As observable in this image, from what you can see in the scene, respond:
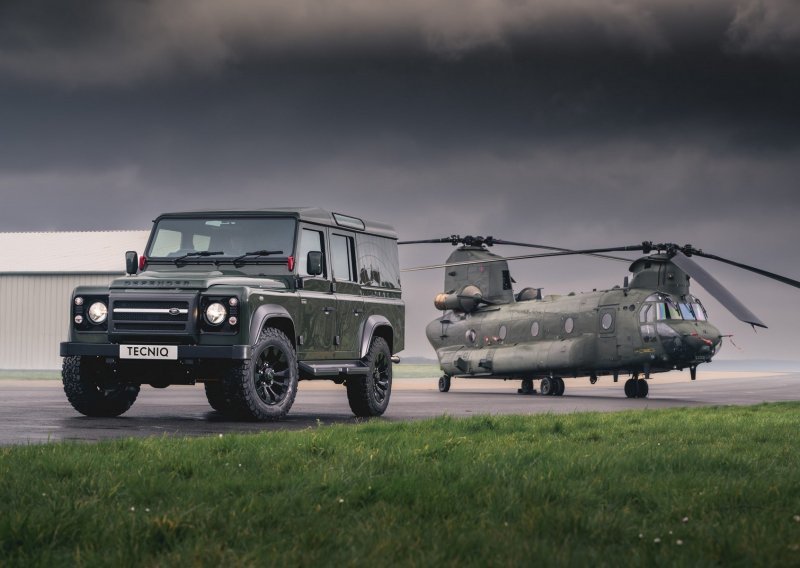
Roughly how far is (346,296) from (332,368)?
1169mm

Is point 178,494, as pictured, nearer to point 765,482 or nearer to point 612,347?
point 765,482

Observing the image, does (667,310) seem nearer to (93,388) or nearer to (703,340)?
(703,340)

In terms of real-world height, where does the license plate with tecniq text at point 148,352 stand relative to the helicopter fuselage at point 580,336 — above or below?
below

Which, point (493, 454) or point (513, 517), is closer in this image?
point (513, 517)

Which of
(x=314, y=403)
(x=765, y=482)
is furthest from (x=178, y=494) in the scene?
(x=314, y=403)

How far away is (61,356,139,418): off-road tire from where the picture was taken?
13.3m

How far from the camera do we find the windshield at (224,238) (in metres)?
→ 13.4

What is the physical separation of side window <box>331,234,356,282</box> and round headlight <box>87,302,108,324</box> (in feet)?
10.2

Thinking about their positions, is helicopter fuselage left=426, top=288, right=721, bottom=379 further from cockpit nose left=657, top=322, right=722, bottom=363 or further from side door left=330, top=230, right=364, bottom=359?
side door left=330, top=230, right=364, bottom=359

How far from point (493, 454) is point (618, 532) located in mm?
2701

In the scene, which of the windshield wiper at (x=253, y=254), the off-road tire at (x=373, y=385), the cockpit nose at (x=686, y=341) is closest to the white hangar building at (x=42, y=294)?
the cockpit nose at (x=686, y=341)

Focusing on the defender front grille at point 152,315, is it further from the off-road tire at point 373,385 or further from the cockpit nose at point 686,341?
the cockpit nose at point 686,341

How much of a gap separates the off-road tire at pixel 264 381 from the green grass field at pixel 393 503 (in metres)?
3.43

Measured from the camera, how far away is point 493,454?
25.3 ft
